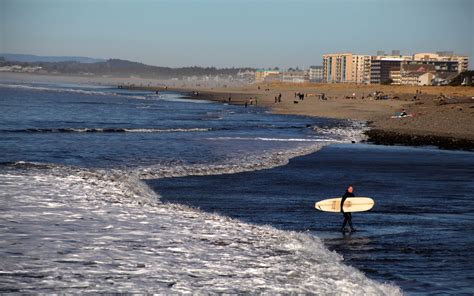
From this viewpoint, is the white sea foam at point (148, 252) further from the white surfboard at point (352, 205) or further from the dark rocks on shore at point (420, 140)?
the dark rocks on shore at point (420, 140)

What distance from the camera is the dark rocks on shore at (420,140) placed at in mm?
35188

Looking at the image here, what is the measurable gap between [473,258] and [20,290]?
27.4 ft

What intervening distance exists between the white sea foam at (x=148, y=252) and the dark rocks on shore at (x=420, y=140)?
851 inches

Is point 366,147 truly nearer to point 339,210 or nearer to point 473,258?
point 339,210

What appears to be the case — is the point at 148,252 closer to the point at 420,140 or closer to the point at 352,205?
the point at 352,205

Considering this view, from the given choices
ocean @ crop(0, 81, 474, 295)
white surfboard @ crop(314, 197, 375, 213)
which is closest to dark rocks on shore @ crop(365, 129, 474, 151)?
ocean @ crop(0, 81, 474, 295)

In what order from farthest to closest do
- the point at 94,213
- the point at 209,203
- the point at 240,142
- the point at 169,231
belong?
the point at 240,142
the point at 209,203
the point at 94,213
the point at 169,231

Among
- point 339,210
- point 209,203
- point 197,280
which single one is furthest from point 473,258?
point 209,203

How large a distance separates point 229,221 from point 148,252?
3.78 meters

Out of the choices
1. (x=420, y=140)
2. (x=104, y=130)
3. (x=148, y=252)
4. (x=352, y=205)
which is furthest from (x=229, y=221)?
(x=104, y=130)

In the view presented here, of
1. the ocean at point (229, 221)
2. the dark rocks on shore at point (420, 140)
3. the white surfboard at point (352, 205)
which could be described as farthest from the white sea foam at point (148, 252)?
the dark rocks on shore at point (420, 140)

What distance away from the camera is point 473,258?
13.1 metres

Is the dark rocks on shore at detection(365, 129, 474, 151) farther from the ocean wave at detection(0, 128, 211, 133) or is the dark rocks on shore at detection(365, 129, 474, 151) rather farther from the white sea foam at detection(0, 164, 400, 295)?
the white sea foam at detection(0, 164, 400, 295)

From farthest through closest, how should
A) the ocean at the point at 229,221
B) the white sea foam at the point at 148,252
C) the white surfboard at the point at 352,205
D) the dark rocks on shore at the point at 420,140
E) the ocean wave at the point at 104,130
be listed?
the ocean wave at the point at 104,130 < the dark rocks on shore at the point at 420,140 < the white surfboard at the point at 352,205 < the ocean at the point at 229,221 < the white sea foam at the point at 148,252
